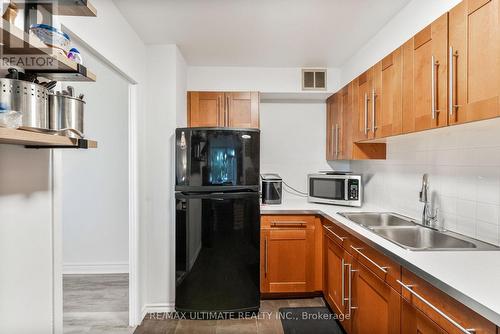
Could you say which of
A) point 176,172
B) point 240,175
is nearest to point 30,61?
point 176,172

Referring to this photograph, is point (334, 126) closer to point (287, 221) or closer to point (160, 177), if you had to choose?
A: point (287, 221)

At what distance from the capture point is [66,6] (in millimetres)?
1231

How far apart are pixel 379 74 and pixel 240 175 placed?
131 centimetres

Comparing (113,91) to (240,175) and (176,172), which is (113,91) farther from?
(240,175)

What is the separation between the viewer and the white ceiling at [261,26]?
2041 mm

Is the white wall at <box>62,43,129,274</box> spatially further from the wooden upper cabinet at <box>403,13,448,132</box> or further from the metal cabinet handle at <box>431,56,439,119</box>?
the metal cabinet handle at <box>431,56,439,119</box>

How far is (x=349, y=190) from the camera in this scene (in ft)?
9.64

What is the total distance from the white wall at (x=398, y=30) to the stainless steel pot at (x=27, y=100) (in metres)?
1.99

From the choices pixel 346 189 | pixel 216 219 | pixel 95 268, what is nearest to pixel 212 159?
pixel 216 219

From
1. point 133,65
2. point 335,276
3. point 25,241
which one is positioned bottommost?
point 335,276

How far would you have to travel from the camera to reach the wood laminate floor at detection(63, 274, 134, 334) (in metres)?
2.51

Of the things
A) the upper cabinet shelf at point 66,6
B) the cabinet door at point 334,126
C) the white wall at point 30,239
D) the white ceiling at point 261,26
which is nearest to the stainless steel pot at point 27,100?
the white wall at point 30,239

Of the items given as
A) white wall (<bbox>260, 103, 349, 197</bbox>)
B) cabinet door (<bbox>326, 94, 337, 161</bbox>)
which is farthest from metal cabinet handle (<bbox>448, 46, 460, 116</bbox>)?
white wall (<bbox>260, 103, 349, 197</bbox>)

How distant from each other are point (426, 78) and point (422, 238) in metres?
1.02
